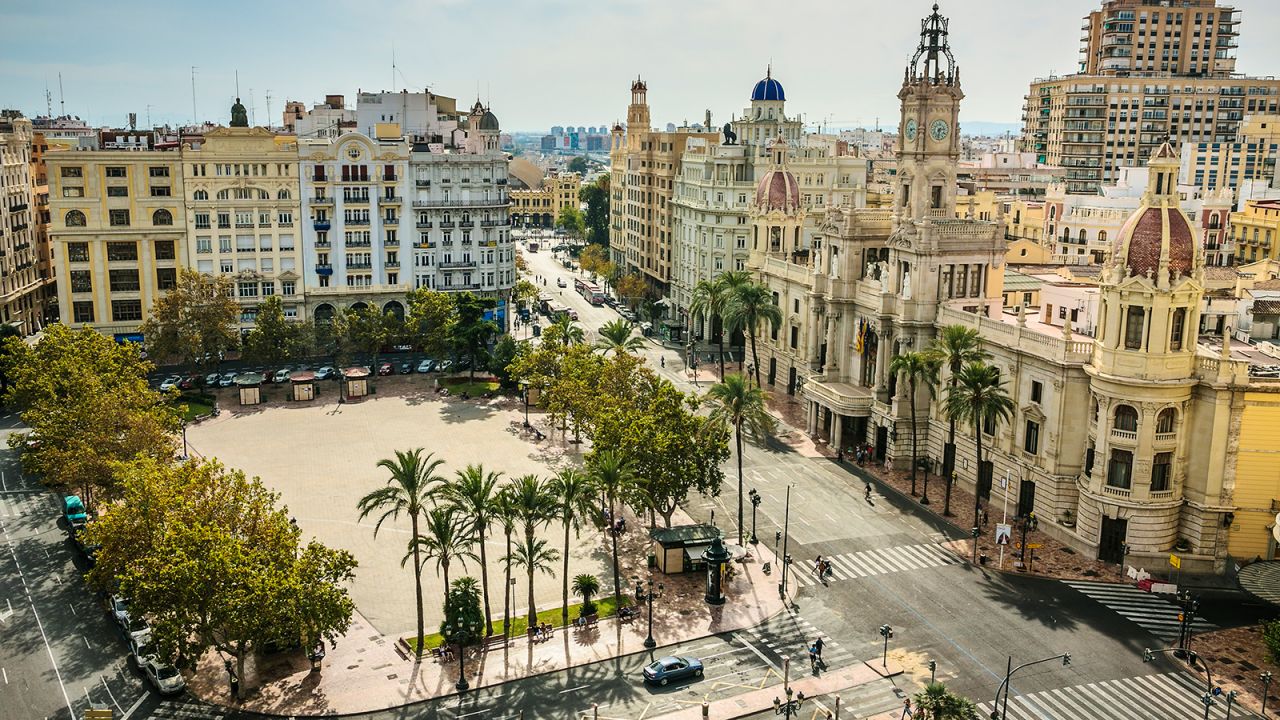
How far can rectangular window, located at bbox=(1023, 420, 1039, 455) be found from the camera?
83500 mm

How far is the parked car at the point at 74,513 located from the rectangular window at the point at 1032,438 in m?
72.5

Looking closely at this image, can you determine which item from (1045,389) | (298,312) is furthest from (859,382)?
(298,312)

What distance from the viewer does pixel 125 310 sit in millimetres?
139125

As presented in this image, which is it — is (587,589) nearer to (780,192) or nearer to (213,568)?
(213,568)

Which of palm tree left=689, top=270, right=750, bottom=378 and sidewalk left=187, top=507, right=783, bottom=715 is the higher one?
palm tree left=689, top=270, right=750, bottom=378

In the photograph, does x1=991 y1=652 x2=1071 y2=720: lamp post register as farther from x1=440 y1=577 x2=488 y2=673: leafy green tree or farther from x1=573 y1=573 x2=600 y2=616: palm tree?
x1=440 y1=577 x2=488 y2=673: leafy green tree

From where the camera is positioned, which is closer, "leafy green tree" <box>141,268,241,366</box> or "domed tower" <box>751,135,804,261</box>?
"leafy green tree" <box>141,268,241,366</box>

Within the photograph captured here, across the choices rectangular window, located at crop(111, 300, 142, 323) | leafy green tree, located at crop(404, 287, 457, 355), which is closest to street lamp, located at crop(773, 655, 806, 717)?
leafy green tree, located at crop(404, 287, 457, 355)

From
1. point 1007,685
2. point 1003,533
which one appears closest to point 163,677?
point 1007,685

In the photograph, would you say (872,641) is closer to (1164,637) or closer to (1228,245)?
(1164,637)

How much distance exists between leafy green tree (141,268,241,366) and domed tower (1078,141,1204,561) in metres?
93.1

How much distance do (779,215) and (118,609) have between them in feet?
287

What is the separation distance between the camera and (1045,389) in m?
82.1

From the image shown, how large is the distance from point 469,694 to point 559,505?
39.9 feet
